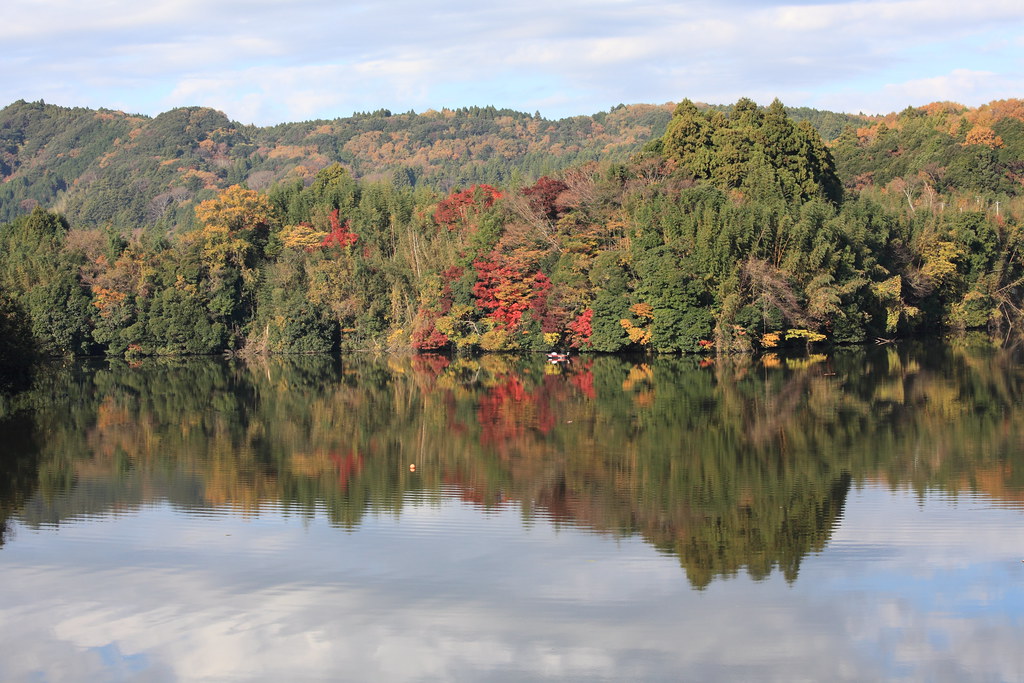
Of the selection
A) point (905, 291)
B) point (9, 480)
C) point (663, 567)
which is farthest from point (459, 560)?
point (905, 291)

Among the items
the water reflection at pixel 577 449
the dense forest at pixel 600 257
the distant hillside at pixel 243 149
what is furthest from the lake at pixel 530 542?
the distant hillside at pixel 243 149

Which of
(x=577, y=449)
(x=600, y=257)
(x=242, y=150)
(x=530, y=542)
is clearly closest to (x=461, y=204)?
(x=600, y=257)

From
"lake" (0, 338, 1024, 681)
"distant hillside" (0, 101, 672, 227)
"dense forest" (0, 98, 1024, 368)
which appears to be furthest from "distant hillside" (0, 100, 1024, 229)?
"lake" (0, 338, 1024, 681)

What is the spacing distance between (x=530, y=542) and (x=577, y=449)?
6162 millimetres

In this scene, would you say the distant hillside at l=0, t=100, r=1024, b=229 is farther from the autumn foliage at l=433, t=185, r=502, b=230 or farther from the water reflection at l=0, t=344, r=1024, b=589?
the water reflection at l=0, t=344, r=1024, b=589

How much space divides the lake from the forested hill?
88.4 metres

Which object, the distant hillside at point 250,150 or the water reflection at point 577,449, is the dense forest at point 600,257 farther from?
the distant hillside at point 250,150

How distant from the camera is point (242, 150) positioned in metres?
135

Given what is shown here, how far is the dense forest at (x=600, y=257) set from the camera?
39844 millimetres

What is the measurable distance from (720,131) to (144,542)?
1419 inches

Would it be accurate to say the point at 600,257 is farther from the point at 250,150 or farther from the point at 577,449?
the point at 250,150

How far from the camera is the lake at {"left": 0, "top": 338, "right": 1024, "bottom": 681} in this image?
953 centimetres

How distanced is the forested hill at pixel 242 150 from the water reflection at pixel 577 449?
3154 inches

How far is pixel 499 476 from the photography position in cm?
1711
